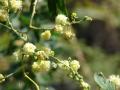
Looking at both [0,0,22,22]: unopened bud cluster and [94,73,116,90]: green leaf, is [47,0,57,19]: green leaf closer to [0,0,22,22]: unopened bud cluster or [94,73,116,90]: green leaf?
[0,0,22,22]: unopened bud cluster

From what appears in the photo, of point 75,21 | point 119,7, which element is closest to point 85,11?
point 119,7

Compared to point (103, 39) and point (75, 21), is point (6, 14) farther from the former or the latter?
point (103, 39)

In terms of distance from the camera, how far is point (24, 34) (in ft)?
7.24

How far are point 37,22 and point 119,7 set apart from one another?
2331 millimetres

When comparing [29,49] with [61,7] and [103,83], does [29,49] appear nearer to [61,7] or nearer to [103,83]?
[103,83]

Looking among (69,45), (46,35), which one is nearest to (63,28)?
(46,35)

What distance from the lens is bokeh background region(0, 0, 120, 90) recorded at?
9.46ft

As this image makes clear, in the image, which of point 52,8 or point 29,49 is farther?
point 52,8

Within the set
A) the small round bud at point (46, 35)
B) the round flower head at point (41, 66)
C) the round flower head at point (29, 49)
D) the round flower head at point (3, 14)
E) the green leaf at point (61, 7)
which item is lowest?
the round flower head at point (41, 66)

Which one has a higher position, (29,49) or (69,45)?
(29,49)

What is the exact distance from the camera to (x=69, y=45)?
4652 mm

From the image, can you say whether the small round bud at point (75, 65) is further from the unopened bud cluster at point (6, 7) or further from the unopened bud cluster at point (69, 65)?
the unopened bud cluster at point (6, 7)

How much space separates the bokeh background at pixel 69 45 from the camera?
288cm

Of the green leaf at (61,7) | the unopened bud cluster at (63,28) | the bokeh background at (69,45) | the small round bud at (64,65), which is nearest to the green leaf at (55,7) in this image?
the green leaf at (61,7)
